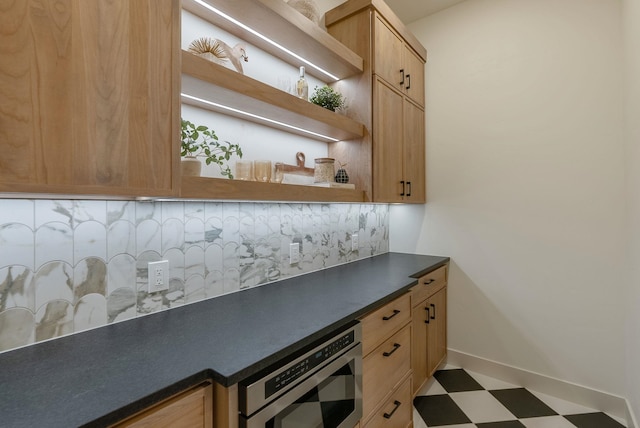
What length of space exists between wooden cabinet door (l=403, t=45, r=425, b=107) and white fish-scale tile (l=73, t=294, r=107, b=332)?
2.32 meters

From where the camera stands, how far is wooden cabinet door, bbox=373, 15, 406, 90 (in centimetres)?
206

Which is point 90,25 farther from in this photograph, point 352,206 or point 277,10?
point 352,206

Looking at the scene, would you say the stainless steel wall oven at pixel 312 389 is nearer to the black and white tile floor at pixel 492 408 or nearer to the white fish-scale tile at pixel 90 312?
the white fish-scale tile at pixel 90 312

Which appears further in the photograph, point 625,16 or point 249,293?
point 625,16

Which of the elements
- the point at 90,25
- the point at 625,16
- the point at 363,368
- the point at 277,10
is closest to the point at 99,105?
the point at 90,25

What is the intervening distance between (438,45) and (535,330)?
2375mm

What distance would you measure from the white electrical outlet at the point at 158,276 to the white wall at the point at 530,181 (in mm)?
2100

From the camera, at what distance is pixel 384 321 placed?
1523 mm

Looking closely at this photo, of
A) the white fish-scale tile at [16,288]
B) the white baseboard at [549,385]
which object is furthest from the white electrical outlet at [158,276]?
the white baseboard at [549,385]

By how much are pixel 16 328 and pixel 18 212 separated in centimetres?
36

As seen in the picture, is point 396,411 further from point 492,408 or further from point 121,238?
point 121,238

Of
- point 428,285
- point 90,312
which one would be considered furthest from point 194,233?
point 428,285

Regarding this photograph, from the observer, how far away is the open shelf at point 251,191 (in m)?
1.12

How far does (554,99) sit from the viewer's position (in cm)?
215
